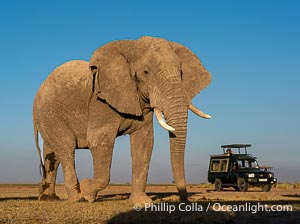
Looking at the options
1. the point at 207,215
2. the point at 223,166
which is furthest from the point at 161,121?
the point at 223,166

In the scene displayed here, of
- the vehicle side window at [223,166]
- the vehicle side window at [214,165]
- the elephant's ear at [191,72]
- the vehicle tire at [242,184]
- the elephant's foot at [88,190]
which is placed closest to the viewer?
the elephant's foot at [88,190]

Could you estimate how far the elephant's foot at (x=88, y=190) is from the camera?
12711 mm

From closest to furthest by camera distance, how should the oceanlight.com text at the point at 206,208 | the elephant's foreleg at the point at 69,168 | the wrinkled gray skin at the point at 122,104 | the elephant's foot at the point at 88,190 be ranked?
the oceanlight.com text at the point at 206,208
the wrinkled gray skin at the point at 122,104
the elephant's foot at the point at 88,190
the elephant's foreleg at the point at 69,168

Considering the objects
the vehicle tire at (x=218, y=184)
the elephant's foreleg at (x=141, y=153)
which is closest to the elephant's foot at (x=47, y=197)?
the elephant's foreleg at (x=141, y=153)

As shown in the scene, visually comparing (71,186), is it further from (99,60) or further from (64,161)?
(99,60)

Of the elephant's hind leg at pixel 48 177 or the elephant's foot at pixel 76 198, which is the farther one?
the elephant's hind leg at pixel 48 177

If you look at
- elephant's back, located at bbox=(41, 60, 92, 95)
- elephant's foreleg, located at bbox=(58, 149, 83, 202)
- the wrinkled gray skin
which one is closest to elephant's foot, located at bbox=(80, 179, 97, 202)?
the wrinkled gray skin

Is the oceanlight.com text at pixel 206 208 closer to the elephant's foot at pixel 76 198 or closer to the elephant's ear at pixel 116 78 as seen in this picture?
the elephant's foot at pixel 76 198

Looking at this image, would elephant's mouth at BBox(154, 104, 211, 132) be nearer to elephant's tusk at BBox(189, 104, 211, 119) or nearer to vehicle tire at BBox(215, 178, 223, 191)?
elephant's tusk at BBox(189, 104, 211, 119)

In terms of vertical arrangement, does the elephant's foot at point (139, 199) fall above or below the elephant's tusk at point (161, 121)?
below

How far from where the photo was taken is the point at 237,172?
82.8ft

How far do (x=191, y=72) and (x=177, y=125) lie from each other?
2.32 metres

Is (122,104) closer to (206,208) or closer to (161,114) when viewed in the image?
(161,114)

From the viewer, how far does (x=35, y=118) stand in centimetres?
1522
